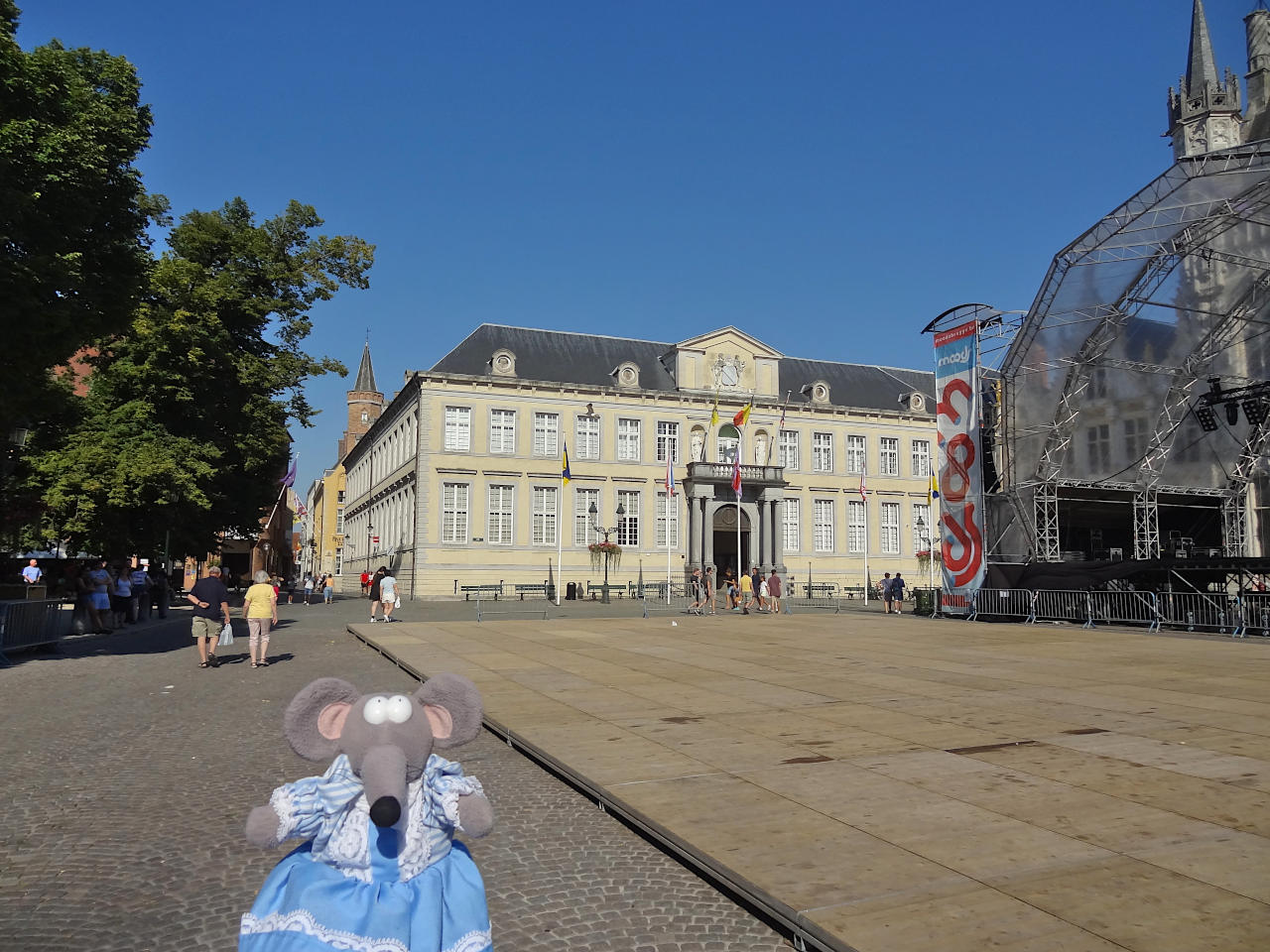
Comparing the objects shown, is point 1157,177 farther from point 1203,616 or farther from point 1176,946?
point 1176,946

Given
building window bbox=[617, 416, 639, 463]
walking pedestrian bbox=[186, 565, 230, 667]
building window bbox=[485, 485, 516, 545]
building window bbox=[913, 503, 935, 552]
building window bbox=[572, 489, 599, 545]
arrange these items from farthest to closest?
building window bbox=[913, 503, 935, 552]
building window bbox=[617, 416, 639, 463]
building window bbox=[572, 489, 599, 545]
building window bbox=[485, 485, 516, 545]
walking pedestrian bbox=[186, 565, 230, 667]

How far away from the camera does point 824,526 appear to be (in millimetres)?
57000

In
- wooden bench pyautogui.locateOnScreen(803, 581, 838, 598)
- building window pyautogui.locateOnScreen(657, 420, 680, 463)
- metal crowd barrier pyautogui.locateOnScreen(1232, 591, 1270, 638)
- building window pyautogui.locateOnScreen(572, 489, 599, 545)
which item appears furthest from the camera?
wooden bench pyautogui.locateOnScreen(803, 581, 838, 598)

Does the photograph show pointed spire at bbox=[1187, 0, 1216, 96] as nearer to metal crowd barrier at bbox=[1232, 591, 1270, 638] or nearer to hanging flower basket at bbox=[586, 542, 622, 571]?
hanging flower basket at bbox=[586, 542, 622, 571]

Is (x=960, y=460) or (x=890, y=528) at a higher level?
(x=960, y=460)

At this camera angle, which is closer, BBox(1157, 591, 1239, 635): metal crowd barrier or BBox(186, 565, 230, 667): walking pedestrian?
BBox(186, 565, 230, 667): walking pedestrian

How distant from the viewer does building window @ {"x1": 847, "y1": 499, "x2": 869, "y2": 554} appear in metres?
57.4

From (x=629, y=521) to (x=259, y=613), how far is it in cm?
3779

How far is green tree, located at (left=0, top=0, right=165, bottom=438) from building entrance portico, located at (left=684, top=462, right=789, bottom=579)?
36.8 m

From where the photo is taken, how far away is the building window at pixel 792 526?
55.7 meters

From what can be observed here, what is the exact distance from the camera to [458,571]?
160 feet

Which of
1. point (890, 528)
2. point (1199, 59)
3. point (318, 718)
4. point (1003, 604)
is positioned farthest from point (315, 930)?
point (1199, 59)

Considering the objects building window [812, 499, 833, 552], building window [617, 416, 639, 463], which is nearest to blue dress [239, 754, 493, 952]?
building window [617, 416, 639, 463]

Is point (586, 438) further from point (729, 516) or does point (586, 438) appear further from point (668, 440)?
point (729, 516)
